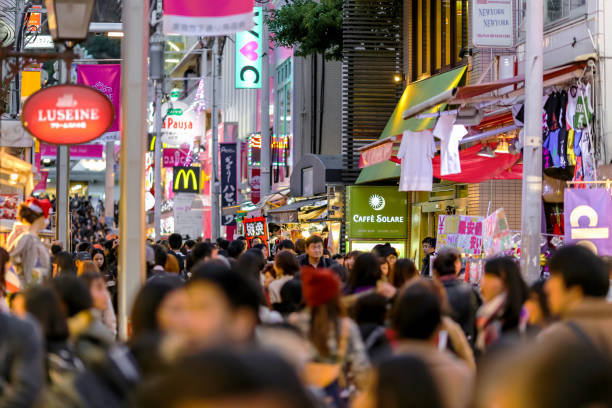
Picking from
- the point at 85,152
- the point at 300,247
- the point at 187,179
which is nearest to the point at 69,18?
the point at 300,247

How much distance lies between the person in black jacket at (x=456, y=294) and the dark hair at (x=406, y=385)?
191 inches

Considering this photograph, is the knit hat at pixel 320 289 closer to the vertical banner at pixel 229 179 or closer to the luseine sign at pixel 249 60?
the luseine sign at pixel 249 60

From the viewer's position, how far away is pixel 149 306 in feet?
17.8

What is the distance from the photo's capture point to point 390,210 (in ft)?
90.3

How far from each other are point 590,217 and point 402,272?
207 inches

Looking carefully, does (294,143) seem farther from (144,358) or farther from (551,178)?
(144,358)

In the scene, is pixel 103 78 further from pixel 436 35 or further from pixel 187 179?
pixel 187 179

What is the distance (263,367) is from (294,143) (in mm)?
37864

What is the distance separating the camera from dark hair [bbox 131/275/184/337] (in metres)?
5.41

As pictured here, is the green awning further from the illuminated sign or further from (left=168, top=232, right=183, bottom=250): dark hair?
the illuminated sign

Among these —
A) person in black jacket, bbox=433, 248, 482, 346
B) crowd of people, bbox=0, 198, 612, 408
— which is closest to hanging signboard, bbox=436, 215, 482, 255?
person in black jacket, bbox=433, 248, 482, 346

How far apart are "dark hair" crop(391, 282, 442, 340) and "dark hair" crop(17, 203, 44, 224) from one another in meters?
6.43

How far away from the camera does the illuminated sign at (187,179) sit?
49.7 meters

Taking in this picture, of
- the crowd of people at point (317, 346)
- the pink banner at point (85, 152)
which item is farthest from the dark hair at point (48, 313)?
the pink banner at point (85, 152)
